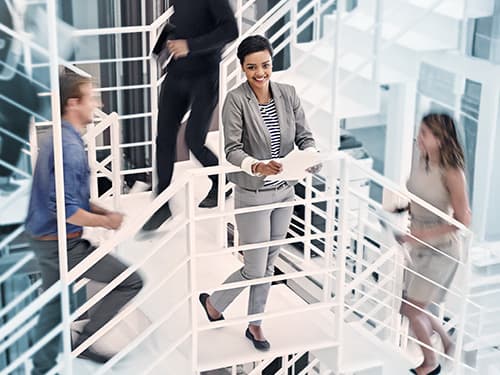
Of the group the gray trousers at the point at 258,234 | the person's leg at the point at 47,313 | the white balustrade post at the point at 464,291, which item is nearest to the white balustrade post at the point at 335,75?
the gray trousers at the point at 258,234

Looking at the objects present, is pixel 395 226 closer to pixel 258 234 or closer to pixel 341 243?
pixel 341 243

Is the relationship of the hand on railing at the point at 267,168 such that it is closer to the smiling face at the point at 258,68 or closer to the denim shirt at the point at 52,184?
the smiling face at the point at 258,68

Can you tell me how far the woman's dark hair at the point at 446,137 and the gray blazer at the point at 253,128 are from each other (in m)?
0.27

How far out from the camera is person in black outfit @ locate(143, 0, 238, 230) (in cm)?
204

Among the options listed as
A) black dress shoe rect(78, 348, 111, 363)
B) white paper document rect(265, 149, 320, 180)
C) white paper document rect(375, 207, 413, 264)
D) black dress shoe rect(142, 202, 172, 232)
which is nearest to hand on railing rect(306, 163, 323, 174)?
white paper document rect(265, 149, 320, 180)

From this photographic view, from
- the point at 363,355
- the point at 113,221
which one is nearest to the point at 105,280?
the point at 113,221

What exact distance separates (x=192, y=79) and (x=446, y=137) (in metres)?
0.53

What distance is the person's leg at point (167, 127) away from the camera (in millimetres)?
2156

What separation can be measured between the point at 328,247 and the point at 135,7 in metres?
1.14

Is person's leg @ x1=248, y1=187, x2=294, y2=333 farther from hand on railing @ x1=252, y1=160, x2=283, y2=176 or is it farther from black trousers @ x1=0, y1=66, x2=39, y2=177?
black trousers @ x1=0, y1=66, x2=39, y2=177

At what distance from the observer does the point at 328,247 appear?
2.29 meters

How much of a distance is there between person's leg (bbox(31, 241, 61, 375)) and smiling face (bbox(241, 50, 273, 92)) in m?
0.46

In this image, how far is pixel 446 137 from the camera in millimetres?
2057

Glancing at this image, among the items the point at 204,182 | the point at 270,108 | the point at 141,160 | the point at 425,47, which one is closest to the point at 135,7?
the point at 141,160
